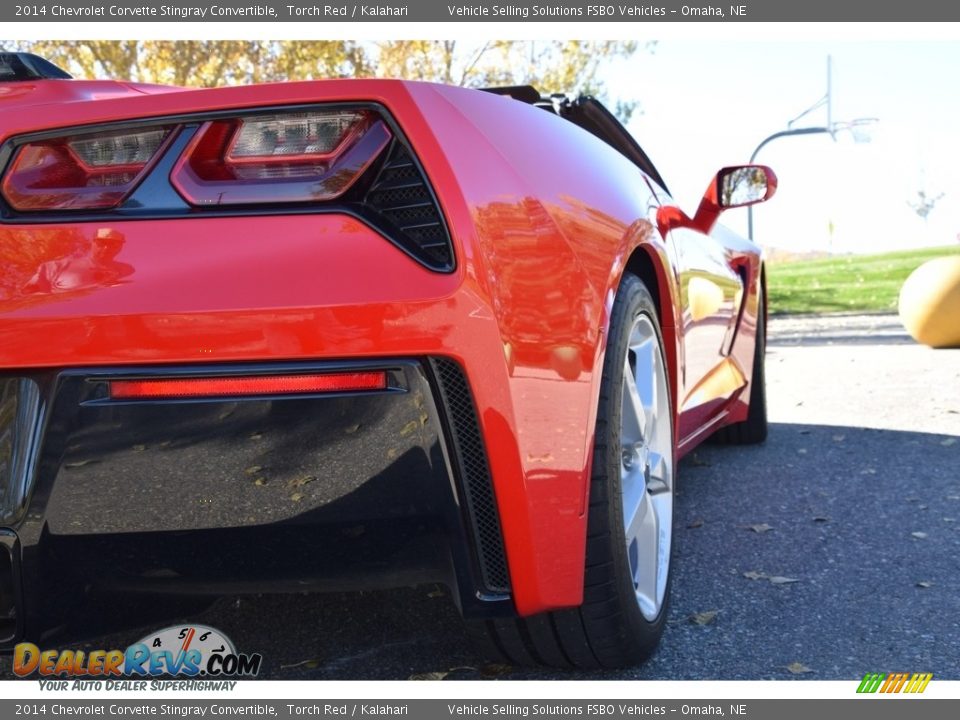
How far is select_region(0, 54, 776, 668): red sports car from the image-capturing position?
1.68 metres

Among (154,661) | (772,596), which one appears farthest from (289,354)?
(772,596)

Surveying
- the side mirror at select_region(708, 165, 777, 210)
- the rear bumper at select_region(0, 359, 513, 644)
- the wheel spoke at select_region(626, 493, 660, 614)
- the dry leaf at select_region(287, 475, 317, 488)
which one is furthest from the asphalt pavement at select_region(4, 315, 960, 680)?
the side mirror at select_region(708, 165, 777, 210)

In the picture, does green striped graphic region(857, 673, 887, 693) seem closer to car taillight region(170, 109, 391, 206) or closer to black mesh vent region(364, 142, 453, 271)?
black mesh vent region(364, 142, 453, 271)

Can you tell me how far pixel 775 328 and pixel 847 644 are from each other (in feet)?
41.9

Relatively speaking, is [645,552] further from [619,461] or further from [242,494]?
[242,494]

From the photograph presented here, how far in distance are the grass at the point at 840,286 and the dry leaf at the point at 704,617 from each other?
15140 millimetres

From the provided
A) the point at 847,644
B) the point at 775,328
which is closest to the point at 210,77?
the point at 775,328

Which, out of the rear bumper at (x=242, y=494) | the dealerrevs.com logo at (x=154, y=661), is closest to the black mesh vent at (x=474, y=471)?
the rear bumper at (x=242, y=494)

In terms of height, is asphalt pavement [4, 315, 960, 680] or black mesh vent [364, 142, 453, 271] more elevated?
black mesh vent [364, 142, 453, 271]

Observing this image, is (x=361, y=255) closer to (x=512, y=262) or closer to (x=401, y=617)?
(x=512, y=262)

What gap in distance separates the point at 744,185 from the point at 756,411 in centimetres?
154

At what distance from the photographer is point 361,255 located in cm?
171

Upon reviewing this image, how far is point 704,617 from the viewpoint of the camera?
264 cm

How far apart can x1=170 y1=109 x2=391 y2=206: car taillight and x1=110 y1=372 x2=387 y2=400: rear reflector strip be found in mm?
316
